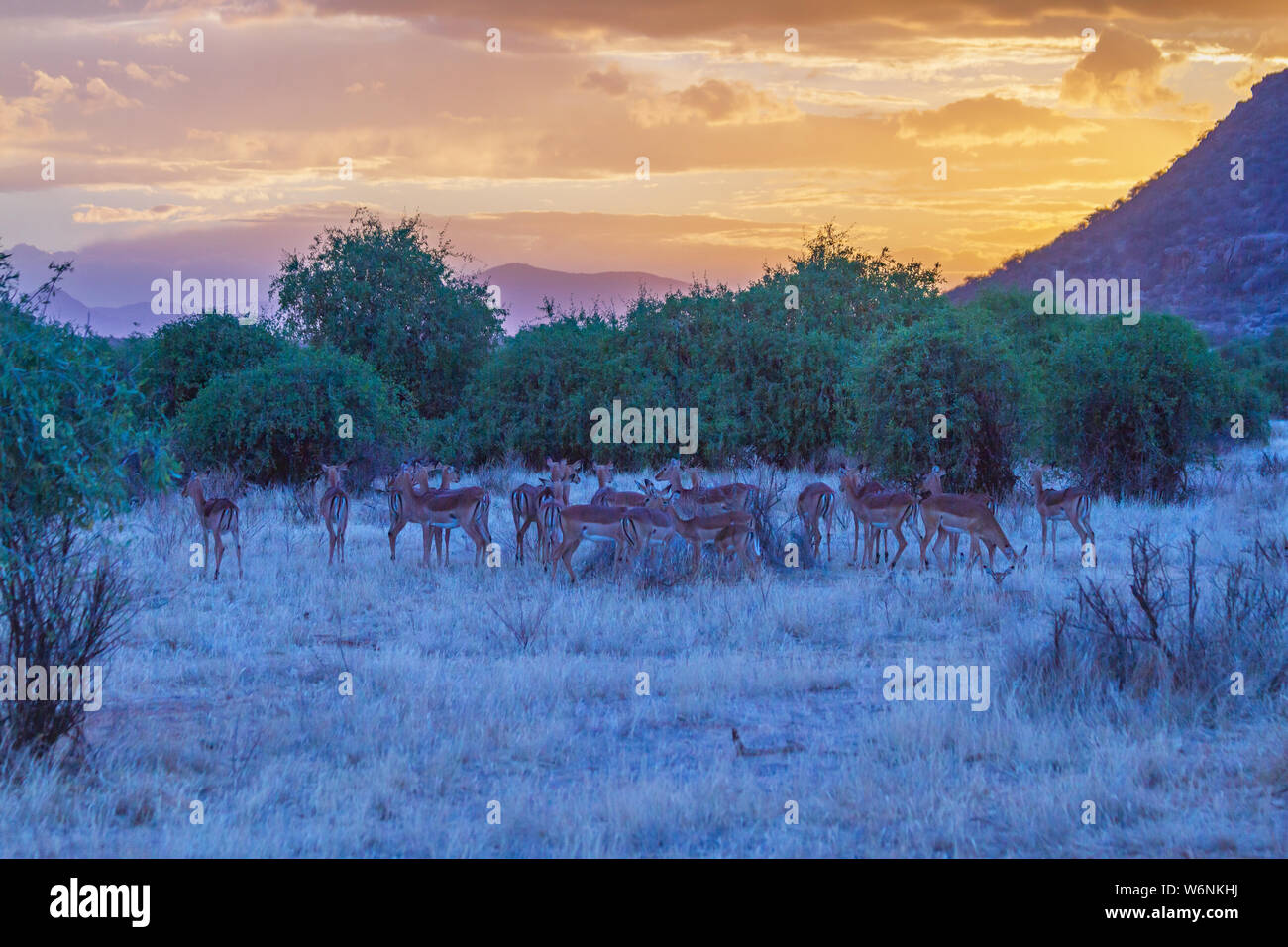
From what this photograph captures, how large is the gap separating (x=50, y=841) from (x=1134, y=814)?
5203mm

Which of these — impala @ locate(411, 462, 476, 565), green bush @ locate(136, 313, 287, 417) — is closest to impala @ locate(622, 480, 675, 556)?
impala @ locate(411, 462, 476, 565)

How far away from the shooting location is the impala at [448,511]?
14219 mm

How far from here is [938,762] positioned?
21.9ft

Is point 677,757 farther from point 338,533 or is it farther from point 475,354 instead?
point 475,354

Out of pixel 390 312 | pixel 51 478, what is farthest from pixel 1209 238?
pixel 51 478

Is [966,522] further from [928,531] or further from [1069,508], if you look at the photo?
[1069,508]

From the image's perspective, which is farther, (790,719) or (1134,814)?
(790,719)

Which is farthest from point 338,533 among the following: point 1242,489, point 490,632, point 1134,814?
point 1242,489

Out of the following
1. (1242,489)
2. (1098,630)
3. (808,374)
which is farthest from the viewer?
(808,374)

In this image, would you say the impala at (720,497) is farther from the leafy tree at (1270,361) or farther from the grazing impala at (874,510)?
the leafy tree at (1270,361)

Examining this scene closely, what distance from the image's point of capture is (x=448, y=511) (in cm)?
1430

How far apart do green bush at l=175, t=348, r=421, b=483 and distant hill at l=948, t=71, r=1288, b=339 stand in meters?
42.3

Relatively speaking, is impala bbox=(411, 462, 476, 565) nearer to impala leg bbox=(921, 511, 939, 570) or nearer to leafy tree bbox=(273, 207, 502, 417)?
impala leg bbox=(921, 511, 939, 570)

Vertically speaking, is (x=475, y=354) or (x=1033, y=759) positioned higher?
(x=475, y=354)
